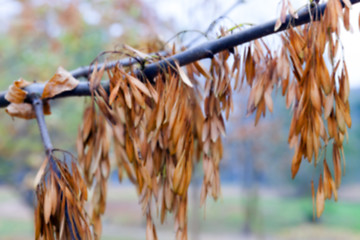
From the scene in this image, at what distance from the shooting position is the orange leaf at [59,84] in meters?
1.01

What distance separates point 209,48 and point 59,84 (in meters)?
0.40

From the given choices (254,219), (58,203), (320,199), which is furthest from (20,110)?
(254,219)

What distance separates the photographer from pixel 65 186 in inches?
35.5

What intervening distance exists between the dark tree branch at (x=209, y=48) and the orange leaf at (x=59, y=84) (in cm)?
2

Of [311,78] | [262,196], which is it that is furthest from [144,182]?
[262,196]

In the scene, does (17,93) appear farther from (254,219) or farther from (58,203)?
(254,219)

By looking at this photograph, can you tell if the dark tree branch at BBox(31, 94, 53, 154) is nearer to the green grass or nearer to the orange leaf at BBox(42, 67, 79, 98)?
the orange leaf at BBox(42, 67, 79, 98)

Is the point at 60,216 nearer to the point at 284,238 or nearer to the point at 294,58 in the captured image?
the point at 294,58

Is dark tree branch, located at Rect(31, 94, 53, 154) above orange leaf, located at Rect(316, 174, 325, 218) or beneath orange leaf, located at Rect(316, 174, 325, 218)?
above

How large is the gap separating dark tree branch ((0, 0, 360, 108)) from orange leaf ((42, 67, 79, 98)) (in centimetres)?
2

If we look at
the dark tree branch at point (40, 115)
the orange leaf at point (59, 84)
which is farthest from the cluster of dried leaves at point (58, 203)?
the orange leaf at point (59, 84)

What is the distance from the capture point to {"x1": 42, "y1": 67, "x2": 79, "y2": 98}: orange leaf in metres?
1.01

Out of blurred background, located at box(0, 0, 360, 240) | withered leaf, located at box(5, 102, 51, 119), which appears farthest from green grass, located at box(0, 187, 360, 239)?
withered leaf, located at box(5, 102, 51, 119)

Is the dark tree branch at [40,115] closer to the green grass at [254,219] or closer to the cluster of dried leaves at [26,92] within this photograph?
the cluster of dried leaves at [26,92]
